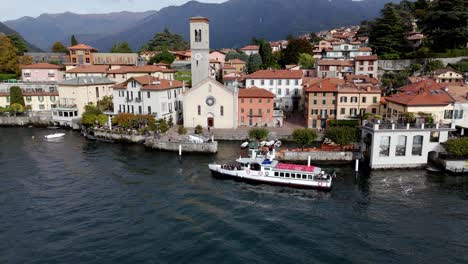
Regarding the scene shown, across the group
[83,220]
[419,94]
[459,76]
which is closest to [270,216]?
[83,220]

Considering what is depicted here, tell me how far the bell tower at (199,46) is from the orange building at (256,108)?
987cm

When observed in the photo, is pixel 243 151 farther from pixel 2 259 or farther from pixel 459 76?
pixel 459 76

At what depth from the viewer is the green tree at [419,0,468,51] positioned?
7300 centimetres

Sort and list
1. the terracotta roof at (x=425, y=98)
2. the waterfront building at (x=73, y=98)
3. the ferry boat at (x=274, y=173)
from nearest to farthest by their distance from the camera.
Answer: the ferry boat at (x=274, y=173)
the terracotta roof at (x=425, y=98)
the waterfront building at (x=73, y=98)

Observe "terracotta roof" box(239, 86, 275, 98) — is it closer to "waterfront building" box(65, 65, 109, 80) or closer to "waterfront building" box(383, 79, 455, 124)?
"waterfront building" box(383, 79, 455, 124)

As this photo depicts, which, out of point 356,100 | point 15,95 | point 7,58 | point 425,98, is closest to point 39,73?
point 7,58

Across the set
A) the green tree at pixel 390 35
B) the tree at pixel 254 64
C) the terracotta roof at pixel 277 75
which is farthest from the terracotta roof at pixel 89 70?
the green tree at pixel 390 35

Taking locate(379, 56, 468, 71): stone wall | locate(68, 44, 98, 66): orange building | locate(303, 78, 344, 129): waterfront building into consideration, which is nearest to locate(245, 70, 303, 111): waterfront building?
locate(303, 78, 344, 129): waterfront building

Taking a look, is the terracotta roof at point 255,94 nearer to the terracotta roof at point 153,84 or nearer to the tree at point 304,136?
the terracotta roof at point 153,84

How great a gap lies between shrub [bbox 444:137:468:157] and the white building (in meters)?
41.9

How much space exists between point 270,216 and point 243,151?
1907 cm

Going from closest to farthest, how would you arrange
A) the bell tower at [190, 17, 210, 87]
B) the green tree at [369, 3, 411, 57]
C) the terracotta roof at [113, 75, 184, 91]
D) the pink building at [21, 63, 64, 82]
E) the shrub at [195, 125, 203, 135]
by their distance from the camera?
1. the shrub at [195, 125, 203, 135]
2. the terracotta roof at [113, 75, 184, 91]
3. the bell tower at [190, 17, 210, 87]
4. the green tree at [369, 3, 411, 57]
5. the pink building at [21, 63, 64, 82]

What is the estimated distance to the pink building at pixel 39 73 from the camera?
82.6 metres

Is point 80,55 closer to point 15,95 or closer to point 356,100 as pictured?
point 15,95
